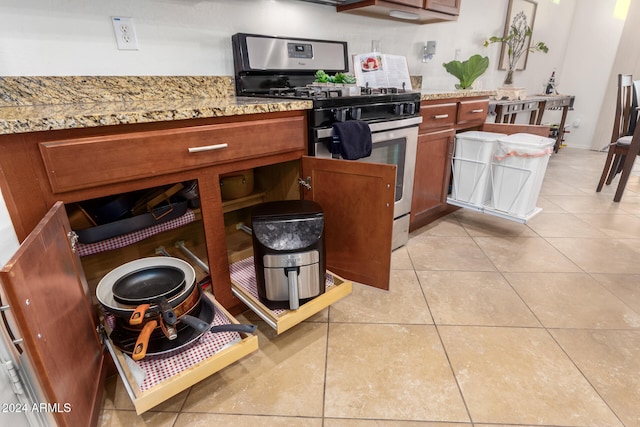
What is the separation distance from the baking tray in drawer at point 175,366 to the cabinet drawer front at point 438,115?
5.01 ft

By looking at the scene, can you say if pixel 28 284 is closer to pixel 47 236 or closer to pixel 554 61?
pixel 47 236

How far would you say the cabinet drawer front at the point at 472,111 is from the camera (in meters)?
2.18

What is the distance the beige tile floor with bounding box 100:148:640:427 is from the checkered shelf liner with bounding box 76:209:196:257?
464 mm

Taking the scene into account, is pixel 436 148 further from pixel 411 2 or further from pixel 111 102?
pixel 111 102

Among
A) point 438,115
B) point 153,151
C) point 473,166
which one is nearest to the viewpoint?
point 153,151

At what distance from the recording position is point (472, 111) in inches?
89.1

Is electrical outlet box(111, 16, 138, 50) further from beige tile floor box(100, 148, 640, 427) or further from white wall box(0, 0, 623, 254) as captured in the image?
beige tile floor box(100, 148, 640, 427)

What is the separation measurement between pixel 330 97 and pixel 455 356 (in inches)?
44.1

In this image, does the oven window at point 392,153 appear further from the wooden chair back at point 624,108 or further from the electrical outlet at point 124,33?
the wooden chair back at point 624,108

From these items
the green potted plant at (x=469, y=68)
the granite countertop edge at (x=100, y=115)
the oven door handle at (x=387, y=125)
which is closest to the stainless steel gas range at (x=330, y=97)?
the oven door handle at (x=387, y=125)

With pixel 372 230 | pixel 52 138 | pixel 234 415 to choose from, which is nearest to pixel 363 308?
pixel 372 230

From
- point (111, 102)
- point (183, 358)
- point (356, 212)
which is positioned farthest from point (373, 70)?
point (183, 358)

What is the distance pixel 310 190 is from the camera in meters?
1.47

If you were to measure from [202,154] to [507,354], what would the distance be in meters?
1.30
